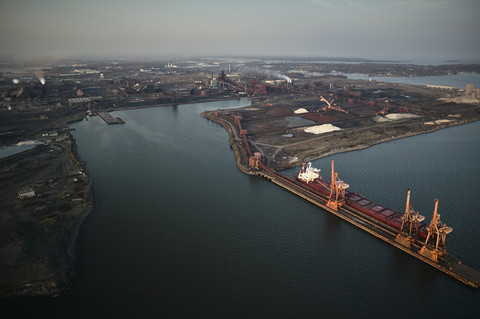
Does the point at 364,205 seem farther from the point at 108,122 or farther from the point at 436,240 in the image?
the point at 108,122

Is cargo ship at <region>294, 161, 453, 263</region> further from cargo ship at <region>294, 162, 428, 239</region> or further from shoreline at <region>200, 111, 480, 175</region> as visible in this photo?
shoreline at <region>200, 111, 480, 175</region>

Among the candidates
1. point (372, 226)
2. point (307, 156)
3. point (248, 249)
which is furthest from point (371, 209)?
point (307, 156)

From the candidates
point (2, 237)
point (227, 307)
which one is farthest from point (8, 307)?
point (227, 307)

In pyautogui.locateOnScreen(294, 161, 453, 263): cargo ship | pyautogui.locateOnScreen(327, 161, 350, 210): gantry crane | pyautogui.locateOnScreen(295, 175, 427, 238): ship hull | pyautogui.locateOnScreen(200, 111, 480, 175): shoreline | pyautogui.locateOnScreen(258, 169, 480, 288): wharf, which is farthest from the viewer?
pyautogui.locateOnScreen(200, 111, 480, 175): shoreline

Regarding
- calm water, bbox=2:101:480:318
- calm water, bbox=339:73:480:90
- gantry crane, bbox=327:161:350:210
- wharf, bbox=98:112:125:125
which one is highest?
calm water, bbox=339:73:480:90

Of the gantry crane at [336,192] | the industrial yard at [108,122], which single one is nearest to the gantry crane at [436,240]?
the gantry crane at [336,192]

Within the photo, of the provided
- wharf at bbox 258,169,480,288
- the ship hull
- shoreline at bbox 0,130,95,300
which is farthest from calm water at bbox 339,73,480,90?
shoreline at bbox 0,130,95,300
